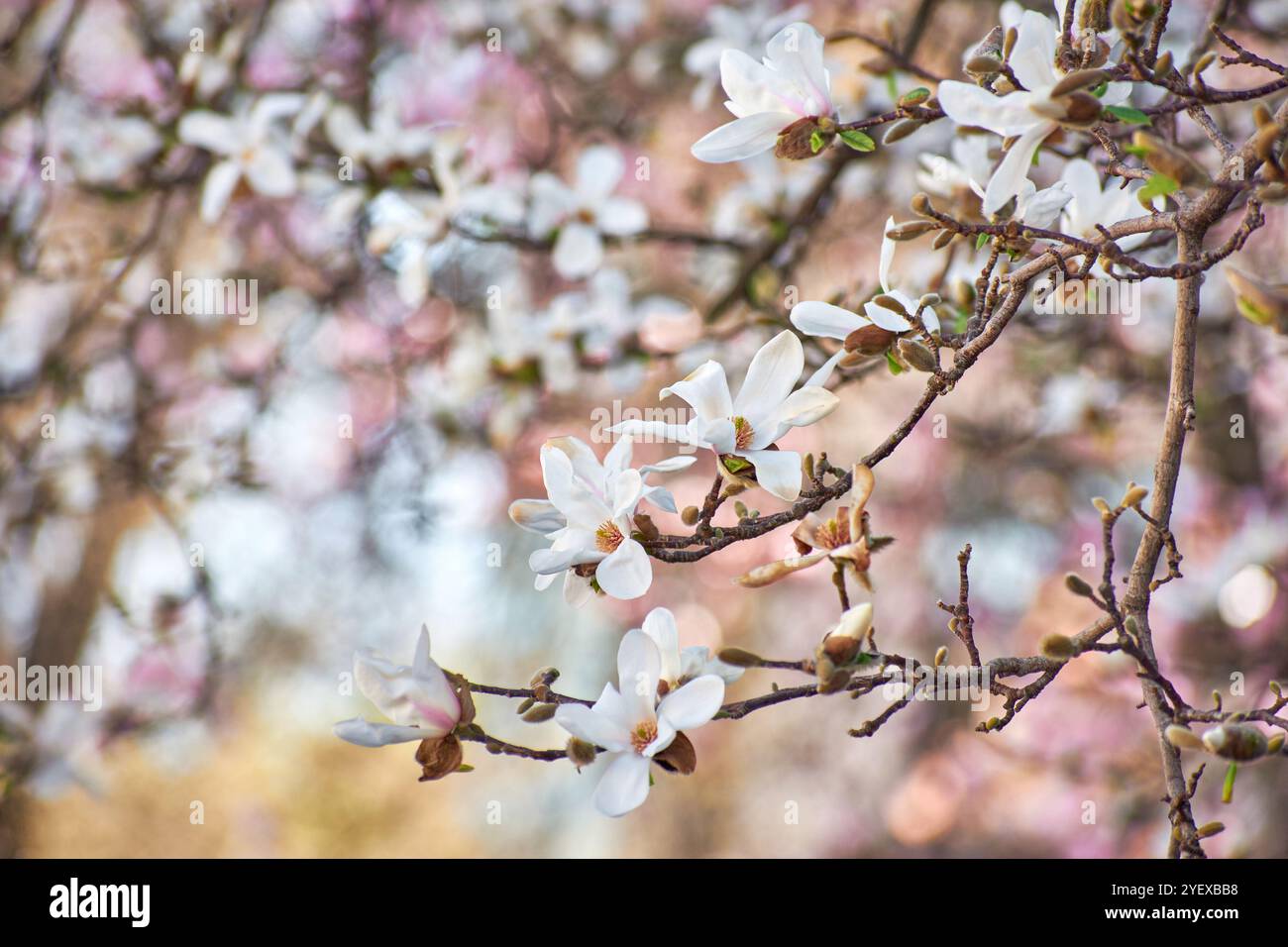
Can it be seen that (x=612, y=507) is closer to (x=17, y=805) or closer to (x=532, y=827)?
(x=17, y=805)

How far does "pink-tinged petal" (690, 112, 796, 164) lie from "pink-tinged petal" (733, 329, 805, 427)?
141 millimetres

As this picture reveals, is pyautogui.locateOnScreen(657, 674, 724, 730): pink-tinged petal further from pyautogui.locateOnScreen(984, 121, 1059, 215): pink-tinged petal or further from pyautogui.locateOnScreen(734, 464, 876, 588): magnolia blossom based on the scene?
pyautogui.locateOnScreen(984, 121, 1059, 215): pink-tinged petal

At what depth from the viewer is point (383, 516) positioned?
1.96 metres

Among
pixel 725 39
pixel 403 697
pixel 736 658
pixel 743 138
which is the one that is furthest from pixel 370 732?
pixel 725 39

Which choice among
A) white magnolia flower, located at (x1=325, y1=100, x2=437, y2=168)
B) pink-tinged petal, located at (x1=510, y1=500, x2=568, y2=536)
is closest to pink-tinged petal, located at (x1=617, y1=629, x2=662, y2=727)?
pink-tinged petal, located at (x1=510, y1=500, x2=568, y2=536)

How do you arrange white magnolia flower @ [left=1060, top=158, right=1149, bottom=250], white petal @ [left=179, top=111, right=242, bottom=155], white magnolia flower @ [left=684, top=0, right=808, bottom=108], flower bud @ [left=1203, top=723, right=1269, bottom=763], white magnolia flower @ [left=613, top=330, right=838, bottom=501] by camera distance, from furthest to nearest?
white magnolia flower @ [left=684, top=0, right=808, bottom=108] < white petal @ [left=179, top=111, right=242, bottom=155] < white magnolia flower @ [left=1060, top=158, right=1149, bottom=250] < white magnolia flower @ [left=613, top=330, right=838, bottom=501] < flower bud @ [left=1203, top=723, right=1269, bottom=763]

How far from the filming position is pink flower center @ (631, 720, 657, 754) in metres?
0.64

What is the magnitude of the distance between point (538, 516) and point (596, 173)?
88 cm

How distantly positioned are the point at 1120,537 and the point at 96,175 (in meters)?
2.32

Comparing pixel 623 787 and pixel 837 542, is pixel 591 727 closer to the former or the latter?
pixel 623 787

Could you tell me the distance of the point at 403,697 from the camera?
0.64 metres

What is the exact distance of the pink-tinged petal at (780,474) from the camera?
2.06 ft

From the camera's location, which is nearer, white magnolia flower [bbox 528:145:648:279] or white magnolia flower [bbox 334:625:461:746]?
white magnolia flower [bbox 334:625:461:746]

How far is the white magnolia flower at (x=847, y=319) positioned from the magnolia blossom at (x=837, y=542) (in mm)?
110
